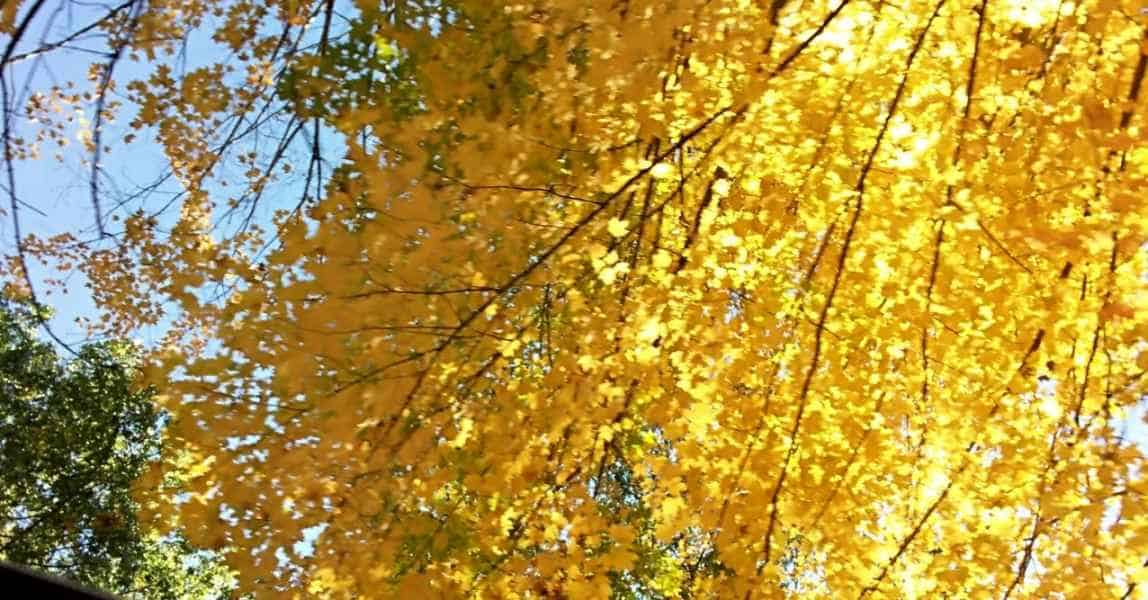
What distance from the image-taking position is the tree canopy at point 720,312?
2.18 m

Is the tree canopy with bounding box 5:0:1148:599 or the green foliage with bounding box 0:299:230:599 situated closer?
the tree canopy with bounding box 5:0:1148:599

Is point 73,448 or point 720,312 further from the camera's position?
point 73,448

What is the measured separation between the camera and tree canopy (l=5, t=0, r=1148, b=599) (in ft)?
7.14

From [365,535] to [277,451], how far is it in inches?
11.6

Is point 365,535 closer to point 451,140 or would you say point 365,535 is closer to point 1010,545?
point 451,140

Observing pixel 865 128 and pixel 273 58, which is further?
pixel 273 58

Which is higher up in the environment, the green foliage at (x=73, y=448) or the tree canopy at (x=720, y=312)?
the green foliage at (x=73, y=448)

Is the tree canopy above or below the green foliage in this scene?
below

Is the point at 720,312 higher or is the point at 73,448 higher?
the point at 73,448

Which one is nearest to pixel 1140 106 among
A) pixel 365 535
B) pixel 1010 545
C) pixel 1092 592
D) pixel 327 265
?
pixel 1092 592

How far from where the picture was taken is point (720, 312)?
2863mm

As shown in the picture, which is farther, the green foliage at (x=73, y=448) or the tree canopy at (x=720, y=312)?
the green foliage at (x=73, y=448)

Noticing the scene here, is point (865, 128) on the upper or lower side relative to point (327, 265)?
upper

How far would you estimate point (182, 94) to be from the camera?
13.6ft
